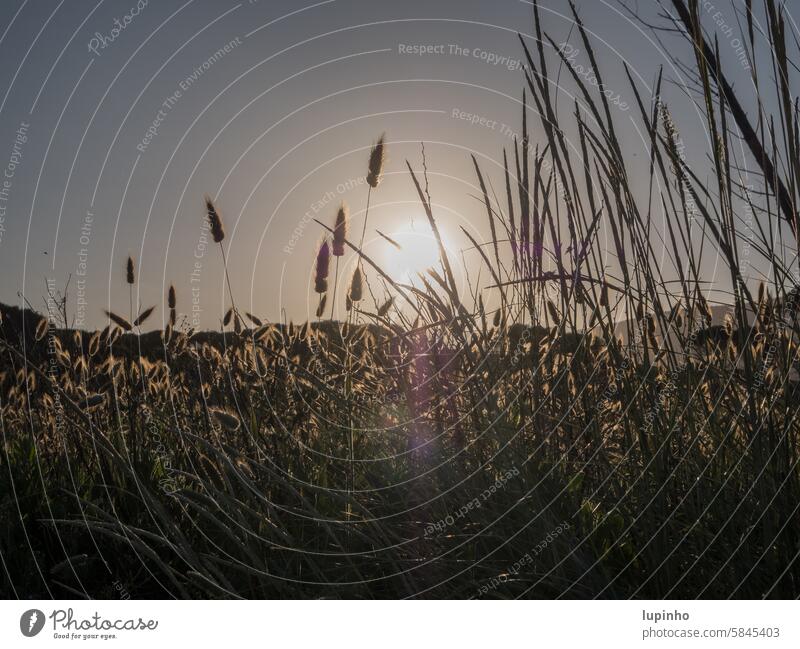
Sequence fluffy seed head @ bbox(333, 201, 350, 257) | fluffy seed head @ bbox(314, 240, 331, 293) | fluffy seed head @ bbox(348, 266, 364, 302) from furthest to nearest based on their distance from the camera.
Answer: fluffy seed head @ bbox(314, 240, 331, 293), fluffy seed head @ bbox(348, 266, 364, 302), fluffy seed head @ bbox(333, 201, 350, 257)

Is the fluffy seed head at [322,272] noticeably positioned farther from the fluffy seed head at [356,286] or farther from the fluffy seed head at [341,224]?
the fluffy seed head at [341,224]

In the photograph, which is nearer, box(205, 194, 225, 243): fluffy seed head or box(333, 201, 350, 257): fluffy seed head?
box(333, 201, 350, 257): fluffy seed head

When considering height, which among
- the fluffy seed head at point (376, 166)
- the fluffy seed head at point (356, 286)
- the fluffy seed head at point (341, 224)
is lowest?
the fluffy seed head at point (356, 286)

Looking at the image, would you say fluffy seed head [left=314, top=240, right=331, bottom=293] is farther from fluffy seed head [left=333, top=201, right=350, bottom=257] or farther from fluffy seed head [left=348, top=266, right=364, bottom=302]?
fluffy seed head [left=333, top=201, right=350, bottom=257]

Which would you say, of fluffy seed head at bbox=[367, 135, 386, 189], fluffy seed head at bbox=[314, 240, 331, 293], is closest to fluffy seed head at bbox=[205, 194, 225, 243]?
fluffy seed head at bbox=[314, 240, 331, 293]

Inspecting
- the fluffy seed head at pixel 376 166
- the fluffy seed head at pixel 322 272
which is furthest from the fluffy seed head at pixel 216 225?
the fluffy seed head at pixel 376 166

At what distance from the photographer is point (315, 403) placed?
2.53m

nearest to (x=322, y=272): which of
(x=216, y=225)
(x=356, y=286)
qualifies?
(x=356, y=286)

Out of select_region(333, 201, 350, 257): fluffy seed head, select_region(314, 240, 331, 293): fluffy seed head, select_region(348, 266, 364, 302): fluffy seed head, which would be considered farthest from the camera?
select_region(314, 240, 331, 293): fluffy seed head

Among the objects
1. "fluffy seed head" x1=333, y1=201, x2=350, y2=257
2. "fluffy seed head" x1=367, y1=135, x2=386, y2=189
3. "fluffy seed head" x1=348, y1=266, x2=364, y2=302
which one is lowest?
"fluffy seed head" x1=348, y1=266, x2=364, y2=302

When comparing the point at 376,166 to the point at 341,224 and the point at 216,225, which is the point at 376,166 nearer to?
the point at 341,224

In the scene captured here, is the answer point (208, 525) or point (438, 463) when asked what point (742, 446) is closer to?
point (438, 463)

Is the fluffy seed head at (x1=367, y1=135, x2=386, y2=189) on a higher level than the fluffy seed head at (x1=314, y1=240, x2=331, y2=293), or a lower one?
higher
